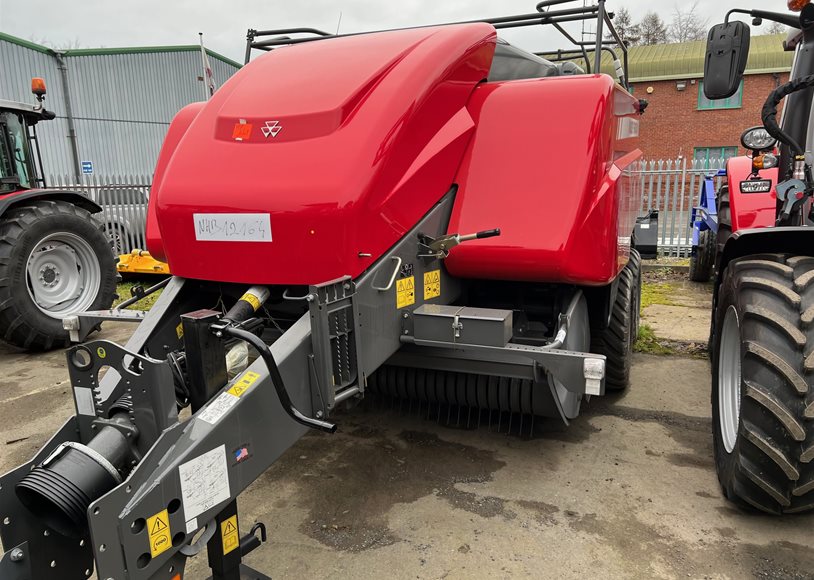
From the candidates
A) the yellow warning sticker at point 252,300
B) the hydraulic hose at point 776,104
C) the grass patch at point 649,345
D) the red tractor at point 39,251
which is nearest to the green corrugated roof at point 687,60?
the grass patch at point 649,345

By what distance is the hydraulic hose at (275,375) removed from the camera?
1717 millimetres

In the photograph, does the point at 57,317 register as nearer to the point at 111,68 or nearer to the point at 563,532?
the point at 563,532

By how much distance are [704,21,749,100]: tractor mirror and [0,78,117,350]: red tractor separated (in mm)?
5081

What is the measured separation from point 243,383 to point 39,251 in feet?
14.8

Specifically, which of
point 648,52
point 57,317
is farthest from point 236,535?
point 648,52

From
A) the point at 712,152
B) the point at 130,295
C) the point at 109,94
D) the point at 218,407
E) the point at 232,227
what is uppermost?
the point at 109,94

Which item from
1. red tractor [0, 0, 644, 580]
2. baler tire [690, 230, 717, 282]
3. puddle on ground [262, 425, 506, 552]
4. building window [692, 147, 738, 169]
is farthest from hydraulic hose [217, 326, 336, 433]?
building window [692, 147, 738, 169]

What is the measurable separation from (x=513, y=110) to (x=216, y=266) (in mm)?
1505

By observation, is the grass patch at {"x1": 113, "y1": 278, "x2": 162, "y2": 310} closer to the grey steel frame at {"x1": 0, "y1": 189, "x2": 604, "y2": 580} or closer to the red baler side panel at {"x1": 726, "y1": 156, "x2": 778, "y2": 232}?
the grey steel frame at {"x1": 0, "y1": 189, "x2": 604, "y2": 580}

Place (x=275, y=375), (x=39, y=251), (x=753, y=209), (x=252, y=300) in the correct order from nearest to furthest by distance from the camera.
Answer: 1. (x=275, y=375)
2. (x=252, y=300)
3. (x=753, y=209)
4. (x=39, y=251)

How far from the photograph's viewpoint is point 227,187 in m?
2.35

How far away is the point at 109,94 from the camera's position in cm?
1688

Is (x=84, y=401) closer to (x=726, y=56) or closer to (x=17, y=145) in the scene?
(x=726, y=56)

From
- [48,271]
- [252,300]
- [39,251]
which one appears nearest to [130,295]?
[48,271]
